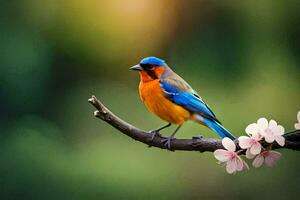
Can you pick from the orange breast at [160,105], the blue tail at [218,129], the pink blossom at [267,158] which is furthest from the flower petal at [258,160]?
the orange breast at [160,105]

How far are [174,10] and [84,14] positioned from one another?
661mm

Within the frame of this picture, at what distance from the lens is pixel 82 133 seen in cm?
488

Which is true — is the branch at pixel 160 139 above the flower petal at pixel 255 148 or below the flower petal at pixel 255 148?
above

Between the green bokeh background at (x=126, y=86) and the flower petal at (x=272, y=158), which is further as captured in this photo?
the green bokeh background at (x=126, y=86)

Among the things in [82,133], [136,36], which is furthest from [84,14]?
[82,133]

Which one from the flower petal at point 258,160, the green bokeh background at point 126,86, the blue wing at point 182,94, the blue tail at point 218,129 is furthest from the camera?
the green bokeh background at point 126,86

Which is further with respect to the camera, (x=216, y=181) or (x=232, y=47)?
(x=232, y=47)

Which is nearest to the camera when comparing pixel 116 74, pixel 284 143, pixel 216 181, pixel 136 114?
pixel 284 143

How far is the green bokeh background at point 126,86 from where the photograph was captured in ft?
14.6

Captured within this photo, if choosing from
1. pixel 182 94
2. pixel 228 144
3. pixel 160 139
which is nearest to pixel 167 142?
pixel 160 139

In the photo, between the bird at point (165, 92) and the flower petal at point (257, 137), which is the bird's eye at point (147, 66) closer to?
the bird at point (165, 92)

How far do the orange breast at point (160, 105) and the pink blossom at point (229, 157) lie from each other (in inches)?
14.3

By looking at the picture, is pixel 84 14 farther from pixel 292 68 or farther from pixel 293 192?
pixel 293 192

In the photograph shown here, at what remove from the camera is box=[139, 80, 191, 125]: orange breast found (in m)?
1.61
